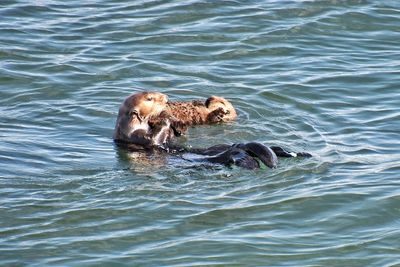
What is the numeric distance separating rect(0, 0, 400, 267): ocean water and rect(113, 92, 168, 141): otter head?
203 mm

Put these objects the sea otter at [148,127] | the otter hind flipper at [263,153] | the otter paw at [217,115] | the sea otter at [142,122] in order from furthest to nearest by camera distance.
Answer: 1. the otter paw at [217,115]
2. the sea otter at [142,122]
3. the sea otter at [148,127]
4. the otter hind flipper at [263,153]

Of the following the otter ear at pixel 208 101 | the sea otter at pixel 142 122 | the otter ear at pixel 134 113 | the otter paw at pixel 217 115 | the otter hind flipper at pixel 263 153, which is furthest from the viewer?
the otter ear at pixel 208 101

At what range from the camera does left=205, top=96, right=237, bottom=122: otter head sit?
36.5 feet

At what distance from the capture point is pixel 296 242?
8.02m

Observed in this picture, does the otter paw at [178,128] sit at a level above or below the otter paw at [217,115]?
below

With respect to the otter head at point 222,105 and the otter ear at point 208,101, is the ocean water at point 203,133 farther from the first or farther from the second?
the otter ear at point 208,101

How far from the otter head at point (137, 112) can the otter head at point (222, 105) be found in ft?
1.52

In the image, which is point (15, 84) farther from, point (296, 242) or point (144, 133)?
point (296, 242)

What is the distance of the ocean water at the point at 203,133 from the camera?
8062mm

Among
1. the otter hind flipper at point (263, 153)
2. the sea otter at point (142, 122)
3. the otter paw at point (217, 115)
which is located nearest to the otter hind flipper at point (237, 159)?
the otter hind flipper at point (263, 153)

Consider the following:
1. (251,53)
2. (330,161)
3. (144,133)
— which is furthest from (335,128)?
(251,53)

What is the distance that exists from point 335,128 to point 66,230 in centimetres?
354

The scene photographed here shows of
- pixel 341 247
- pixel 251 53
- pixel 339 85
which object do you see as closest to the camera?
pixel 341 247

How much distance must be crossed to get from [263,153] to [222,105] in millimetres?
1877
